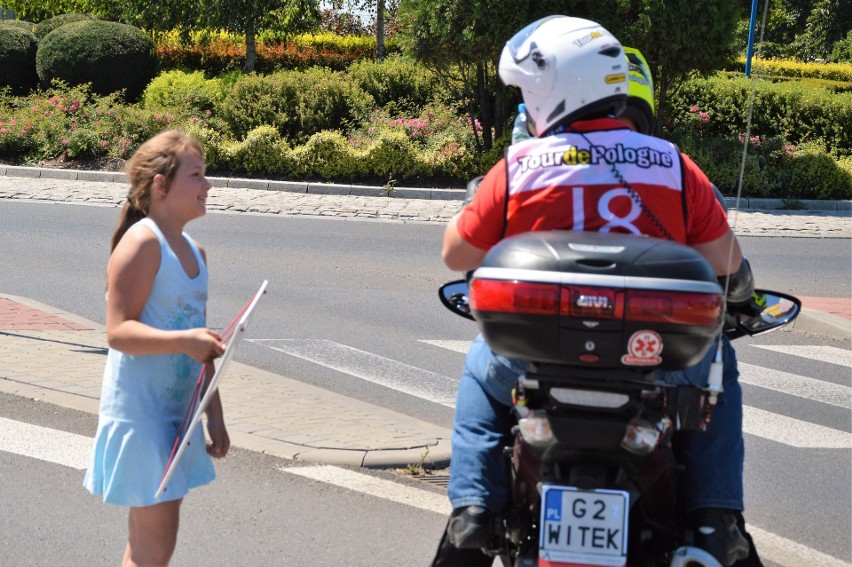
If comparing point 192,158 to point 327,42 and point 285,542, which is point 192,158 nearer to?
point 285,542

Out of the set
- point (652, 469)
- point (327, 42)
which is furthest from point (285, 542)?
point (327, 42)

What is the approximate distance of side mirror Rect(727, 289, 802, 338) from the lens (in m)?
3.41

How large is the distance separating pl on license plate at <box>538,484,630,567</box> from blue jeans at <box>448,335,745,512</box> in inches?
12.4

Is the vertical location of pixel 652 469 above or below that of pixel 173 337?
below

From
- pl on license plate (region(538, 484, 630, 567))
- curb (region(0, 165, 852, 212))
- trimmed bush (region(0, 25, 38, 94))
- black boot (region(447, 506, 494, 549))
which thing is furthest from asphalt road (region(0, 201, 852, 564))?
trimmed bush (region(0, 25, 38, 94))

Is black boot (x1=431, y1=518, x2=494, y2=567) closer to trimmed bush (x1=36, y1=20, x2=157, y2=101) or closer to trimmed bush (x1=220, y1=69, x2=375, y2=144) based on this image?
trimmed bush (x1=220, y1=69, x2=375, y2=144)

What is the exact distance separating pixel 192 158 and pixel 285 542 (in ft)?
6.04

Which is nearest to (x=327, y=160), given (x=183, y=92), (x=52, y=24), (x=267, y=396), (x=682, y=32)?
(x=183, y=92)

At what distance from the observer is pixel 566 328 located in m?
2.70

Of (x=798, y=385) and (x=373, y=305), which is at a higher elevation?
(x=798, y=385)

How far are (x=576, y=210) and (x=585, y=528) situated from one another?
80cm

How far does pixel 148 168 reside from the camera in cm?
347

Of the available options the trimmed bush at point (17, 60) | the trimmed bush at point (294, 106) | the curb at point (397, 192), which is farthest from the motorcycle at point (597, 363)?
the trimmed bush at point (17, 60)

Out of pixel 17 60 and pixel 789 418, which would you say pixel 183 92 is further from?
pixel 789 418
